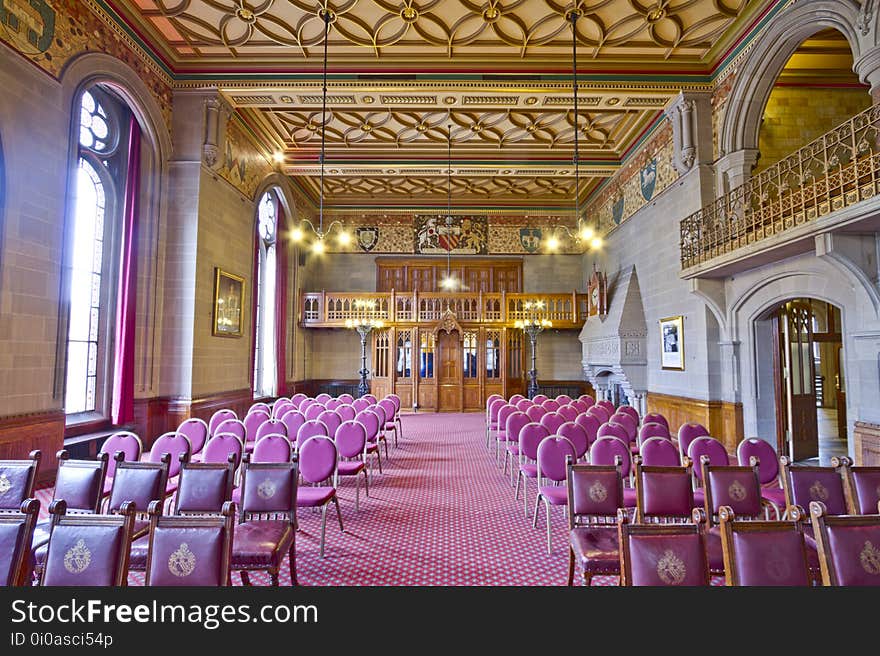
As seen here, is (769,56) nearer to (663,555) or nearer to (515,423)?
(515,423)

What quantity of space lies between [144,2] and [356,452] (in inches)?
297

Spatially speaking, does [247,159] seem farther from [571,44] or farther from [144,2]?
[571,44]

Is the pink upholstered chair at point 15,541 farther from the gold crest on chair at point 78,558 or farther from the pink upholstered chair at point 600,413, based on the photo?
the pink upholstered chair at point 600,413

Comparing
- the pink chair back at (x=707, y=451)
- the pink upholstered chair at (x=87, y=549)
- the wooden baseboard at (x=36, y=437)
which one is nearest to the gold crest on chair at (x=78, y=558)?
the pink upholstered chair at (x=87, y=549)

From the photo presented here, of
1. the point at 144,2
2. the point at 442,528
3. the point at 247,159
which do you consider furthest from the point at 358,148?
the point at 442,528

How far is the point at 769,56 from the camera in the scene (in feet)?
23.5

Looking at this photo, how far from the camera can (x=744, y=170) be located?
7.96m

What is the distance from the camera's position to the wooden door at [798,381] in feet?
25.0

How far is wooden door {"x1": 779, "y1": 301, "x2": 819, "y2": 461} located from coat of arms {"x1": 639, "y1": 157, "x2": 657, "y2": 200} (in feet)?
13.9

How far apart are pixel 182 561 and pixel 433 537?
8.94 ft

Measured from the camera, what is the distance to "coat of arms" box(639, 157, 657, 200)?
34.4ft

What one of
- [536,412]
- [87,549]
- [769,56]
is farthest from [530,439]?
[769,56]

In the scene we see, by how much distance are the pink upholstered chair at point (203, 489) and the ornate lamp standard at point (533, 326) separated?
35.9ft

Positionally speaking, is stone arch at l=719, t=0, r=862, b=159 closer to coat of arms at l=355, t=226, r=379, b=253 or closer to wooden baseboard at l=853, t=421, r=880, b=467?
wooden baseboard at l=853, t=421, r=880, b=467
